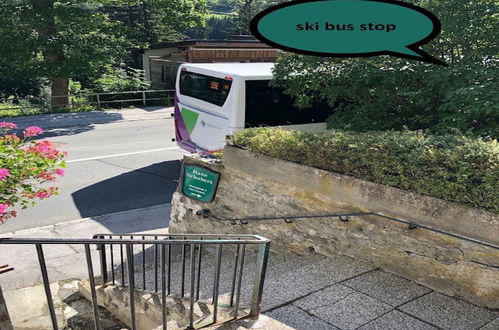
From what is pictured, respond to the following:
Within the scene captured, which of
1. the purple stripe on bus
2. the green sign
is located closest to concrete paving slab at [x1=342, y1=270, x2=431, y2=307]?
the green sign

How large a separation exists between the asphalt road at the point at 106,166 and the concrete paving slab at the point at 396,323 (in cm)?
603

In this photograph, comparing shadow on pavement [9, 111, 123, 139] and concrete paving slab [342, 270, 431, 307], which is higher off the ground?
concrete paving slab [342, 270, 431, 307]

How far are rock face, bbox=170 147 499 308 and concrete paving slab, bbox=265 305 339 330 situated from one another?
1.39 meters

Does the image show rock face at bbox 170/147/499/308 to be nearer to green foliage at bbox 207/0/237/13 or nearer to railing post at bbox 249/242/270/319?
railing post at bbox 249/242/270/319

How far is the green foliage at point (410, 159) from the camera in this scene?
446 centimetres

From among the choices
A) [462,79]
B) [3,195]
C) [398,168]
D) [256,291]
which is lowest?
[256,291]

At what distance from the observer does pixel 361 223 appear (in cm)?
542

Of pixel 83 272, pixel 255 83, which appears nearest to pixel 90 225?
pixel 83 272

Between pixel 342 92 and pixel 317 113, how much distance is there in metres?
3.52

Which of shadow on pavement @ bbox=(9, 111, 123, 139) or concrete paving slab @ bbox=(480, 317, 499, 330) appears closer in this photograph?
concrete paving slab @ bbox=(480, 317, 499, 330)

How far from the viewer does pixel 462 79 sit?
693cm

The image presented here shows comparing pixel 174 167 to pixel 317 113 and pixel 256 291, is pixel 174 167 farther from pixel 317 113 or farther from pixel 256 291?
pixel 256 291

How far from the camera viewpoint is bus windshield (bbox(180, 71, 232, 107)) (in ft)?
36.5

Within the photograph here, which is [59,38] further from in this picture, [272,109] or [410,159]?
[410,159]
